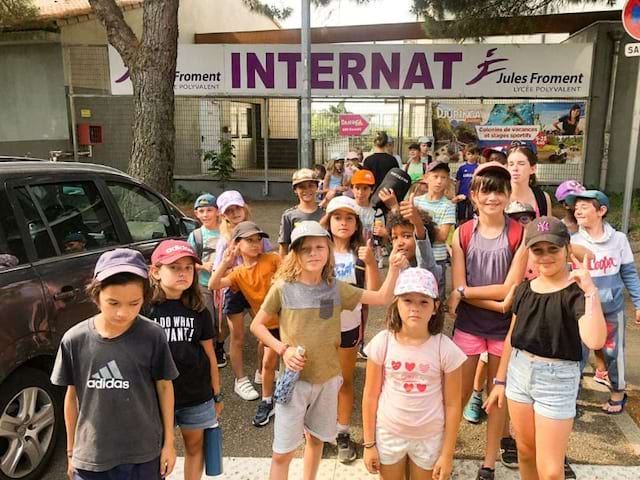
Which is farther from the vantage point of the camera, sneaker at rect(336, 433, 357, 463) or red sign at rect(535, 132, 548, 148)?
red sign at rect(535, 132, 548, 148)

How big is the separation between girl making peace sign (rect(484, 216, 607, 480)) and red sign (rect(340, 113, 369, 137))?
10404 millimetres

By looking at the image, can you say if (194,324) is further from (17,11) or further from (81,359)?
(17,11)

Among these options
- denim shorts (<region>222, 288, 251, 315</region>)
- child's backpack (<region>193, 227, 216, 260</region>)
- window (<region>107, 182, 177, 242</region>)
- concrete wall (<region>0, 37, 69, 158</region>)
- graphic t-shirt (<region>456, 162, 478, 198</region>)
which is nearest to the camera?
denim shorts (<region>222, 288, 251, 315</region>)

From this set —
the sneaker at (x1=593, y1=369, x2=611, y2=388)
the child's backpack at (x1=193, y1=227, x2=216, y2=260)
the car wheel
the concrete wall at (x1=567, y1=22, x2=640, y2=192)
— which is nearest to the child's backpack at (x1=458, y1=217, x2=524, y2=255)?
the sneaker at (x1=593, y1=369, x2=611, y2=388)

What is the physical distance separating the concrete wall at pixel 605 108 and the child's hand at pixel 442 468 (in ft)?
41.5

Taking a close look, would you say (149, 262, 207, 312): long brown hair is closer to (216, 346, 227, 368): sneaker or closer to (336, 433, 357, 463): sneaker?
(336, 433, 357, 463): sneaker

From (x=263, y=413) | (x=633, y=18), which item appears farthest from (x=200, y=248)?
(x=633, y=18)

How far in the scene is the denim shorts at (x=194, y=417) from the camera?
8.59ft

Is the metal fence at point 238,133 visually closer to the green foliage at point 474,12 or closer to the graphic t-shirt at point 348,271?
the green foliage at point 474,12

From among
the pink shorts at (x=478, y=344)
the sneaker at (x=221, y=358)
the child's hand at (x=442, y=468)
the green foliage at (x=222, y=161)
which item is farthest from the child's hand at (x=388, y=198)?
the green foliage at (x=222, y=161)

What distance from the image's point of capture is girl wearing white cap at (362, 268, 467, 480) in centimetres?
241

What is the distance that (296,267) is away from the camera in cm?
278

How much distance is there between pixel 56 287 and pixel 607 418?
371cm

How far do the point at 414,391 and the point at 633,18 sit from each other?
185 inches
